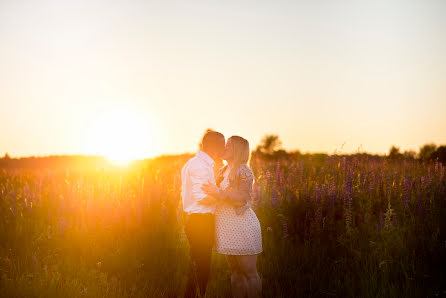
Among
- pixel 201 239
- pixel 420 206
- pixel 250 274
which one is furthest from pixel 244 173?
pixel 420 206

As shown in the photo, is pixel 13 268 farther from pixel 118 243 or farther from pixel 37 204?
pixel 37 204

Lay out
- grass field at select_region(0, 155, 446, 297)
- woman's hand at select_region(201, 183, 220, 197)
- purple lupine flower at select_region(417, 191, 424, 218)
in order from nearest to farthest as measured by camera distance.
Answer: woman's hand at select_region(201, 183, 220, 197) → grass field at select_region(0, 155, 446, 297) → purple lupine flower at select_region(417, 191, 424, 218)

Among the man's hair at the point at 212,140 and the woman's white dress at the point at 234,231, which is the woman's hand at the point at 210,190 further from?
the man's hair at the point at 212,140

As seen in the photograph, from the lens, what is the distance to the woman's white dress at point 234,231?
420 cm

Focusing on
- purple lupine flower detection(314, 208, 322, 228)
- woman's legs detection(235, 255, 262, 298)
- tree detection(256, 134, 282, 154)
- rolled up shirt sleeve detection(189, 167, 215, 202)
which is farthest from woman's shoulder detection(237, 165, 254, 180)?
tree detection(256, 134, 282, 154)

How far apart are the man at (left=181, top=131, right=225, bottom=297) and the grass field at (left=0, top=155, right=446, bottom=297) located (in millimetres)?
1148

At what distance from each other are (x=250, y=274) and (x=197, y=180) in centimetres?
113

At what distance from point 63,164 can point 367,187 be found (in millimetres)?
23156

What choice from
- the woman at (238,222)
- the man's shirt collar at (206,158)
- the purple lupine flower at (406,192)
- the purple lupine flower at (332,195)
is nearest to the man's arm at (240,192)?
the woman at (238,222)

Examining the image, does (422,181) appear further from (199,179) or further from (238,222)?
(199,179)

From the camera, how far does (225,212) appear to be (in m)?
4.32

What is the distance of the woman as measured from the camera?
4172mm

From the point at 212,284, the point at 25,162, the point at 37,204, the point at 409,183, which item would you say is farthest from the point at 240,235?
the point at 25,162

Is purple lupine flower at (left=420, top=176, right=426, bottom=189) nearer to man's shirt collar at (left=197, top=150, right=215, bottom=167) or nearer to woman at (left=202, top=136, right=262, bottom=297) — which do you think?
woman at (left=202, top=136, right=262, bottom=297)
